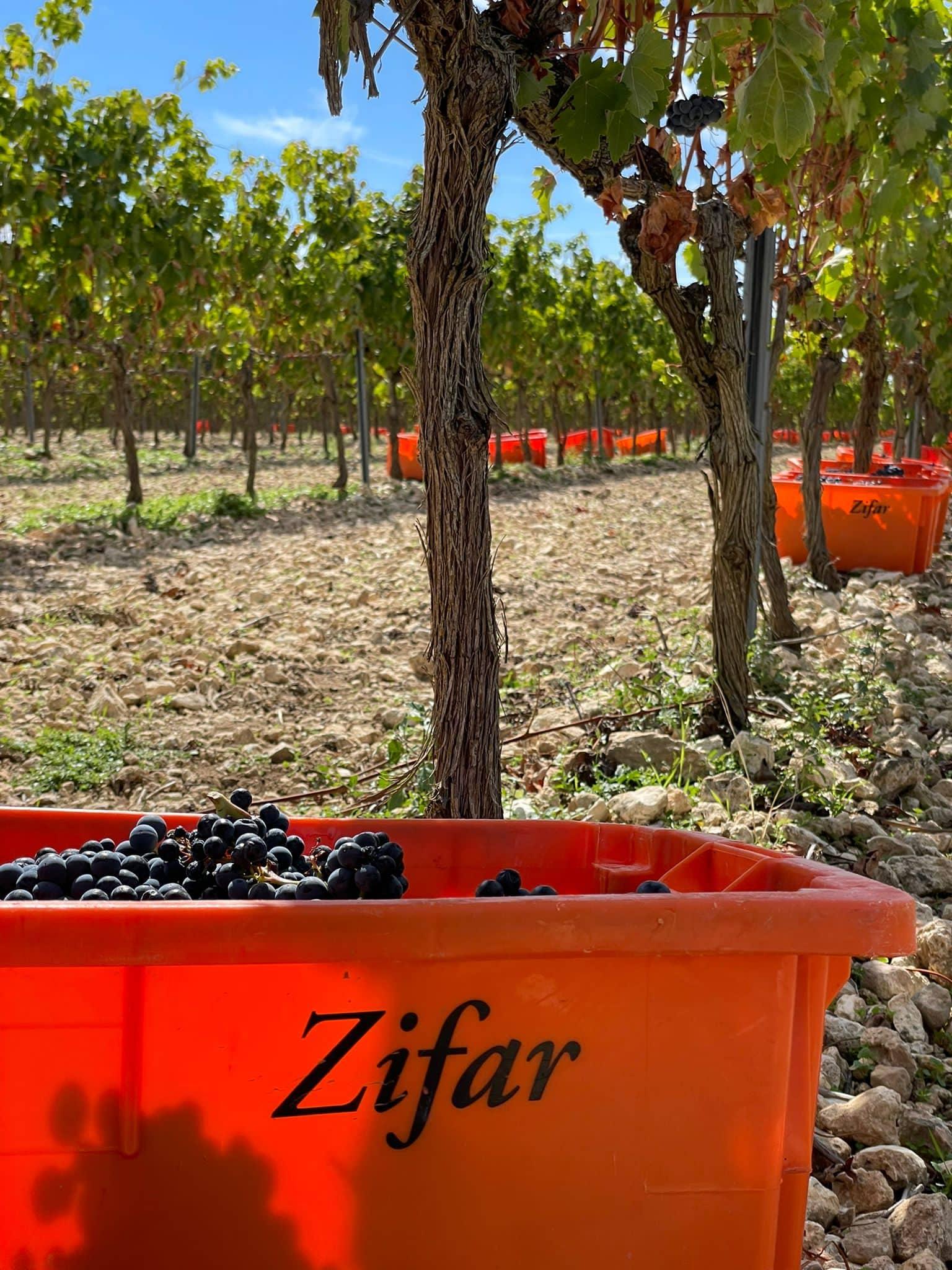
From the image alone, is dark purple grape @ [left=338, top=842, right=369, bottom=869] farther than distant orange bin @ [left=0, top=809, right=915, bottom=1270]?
Yes

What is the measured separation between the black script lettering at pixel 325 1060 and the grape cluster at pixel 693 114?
3041mm

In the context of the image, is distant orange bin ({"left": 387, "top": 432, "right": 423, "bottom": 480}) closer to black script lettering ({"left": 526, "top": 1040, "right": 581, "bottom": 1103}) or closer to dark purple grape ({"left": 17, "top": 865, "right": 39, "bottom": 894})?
dark purple grape ({"left": 17, "top": 865, "right": 39, "bottom": 894})

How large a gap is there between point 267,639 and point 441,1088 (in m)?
4.74

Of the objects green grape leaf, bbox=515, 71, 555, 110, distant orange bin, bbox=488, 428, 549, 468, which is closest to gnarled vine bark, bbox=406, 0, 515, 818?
green grape leaf, bbox=515, 71, 555, 110

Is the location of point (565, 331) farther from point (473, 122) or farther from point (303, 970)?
point (303, 970)

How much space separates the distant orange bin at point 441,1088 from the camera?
1.32 meters

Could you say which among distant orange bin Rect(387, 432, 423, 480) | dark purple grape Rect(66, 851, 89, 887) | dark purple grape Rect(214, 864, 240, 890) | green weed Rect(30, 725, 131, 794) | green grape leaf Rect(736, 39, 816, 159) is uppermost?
green grape leaf Rect(736, 39, 816, 159)

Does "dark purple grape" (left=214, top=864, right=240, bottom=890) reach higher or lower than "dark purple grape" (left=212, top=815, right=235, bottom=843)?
lower

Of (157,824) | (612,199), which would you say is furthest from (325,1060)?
(612,199)

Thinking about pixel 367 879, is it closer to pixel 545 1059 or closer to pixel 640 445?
pixel 545 1059

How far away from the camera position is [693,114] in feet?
11.5

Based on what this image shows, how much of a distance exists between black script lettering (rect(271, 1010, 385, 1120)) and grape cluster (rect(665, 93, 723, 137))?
304cm

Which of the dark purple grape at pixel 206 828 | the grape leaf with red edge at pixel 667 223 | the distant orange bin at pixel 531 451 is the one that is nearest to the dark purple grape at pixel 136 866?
the dark purple grape at pixel 206 828

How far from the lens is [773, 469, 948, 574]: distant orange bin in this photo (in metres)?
7.44
